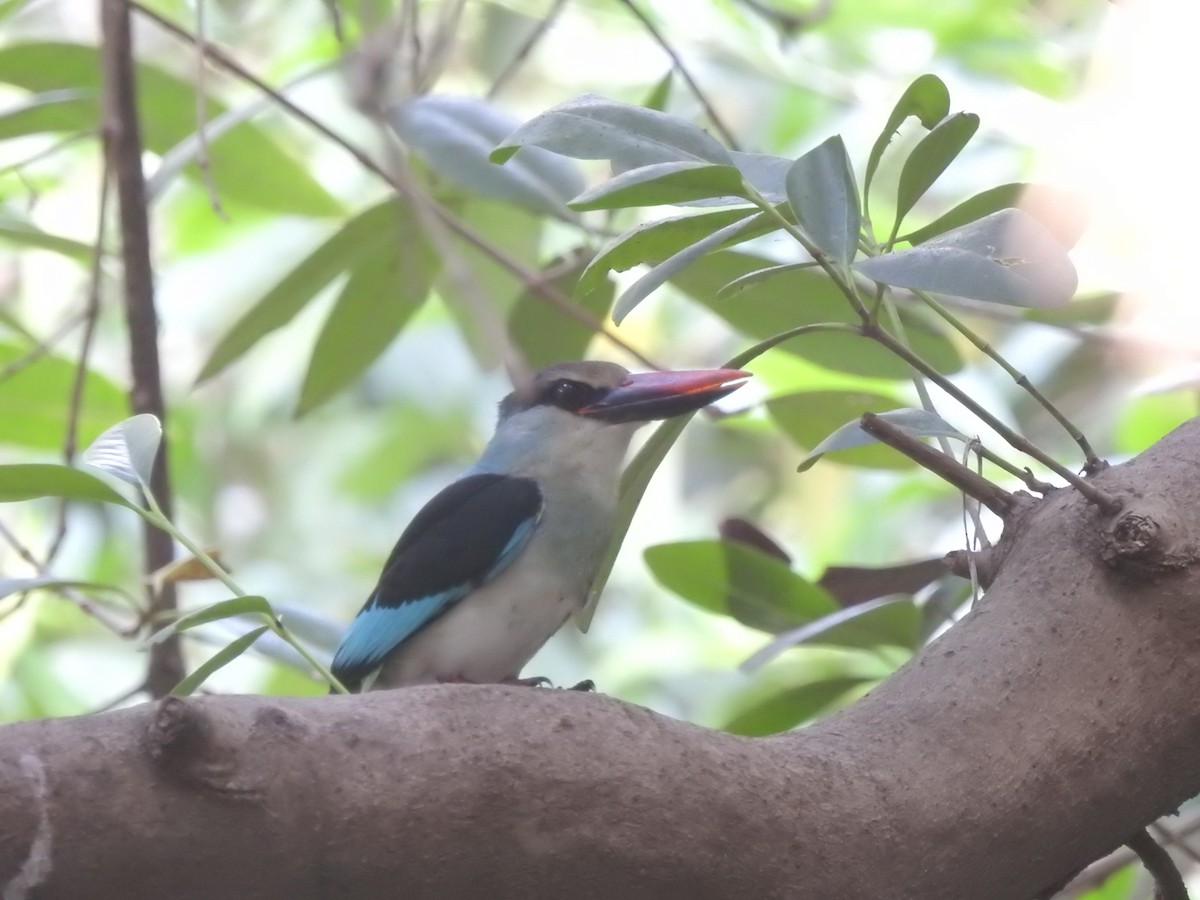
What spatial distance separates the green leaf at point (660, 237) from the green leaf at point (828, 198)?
0.06 metres

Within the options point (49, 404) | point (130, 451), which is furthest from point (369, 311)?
point (130, 451)

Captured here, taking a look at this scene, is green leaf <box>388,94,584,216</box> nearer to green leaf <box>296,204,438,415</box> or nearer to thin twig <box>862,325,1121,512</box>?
green leaf <box>296,204,438,415</box>

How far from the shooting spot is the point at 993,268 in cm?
104

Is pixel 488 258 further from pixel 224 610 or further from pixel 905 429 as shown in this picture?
pixel 224 610

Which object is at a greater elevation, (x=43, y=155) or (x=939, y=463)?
(x=43, y=155)

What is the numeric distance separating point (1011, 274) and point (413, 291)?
131 centimetres

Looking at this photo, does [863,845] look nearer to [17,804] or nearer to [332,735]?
[332,735]

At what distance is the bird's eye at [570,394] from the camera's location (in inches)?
85.9

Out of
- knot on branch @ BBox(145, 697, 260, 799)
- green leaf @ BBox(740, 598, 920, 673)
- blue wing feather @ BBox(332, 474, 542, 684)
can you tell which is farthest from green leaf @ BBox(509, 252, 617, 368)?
knot on branch @ BBox(145, 697, 260, 799)

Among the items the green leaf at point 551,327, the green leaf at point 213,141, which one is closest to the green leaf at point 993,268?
the green leaf at point 551,327

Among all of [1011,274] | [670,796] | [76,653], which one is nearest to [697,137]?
[1011,274]

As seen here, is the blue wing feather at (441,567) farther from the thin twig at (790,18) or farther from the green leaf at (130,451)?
the thin twig at (790,18)

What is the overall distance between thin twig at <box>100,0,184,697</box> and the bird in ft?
1.12

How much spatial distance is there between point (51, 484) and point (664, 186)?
57 cm
